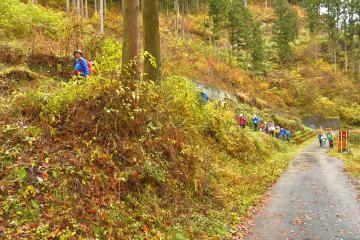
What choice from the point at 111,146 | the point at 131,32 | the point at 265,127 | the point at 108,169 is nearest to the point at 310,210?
the point at 111,146

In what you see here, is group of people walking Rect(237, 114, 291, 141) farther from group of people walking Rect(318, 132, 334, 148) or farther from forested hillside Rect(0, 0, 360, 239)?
forested hillside Rect(0, 0, 360, 239)

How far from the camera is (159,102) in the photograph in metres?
8.80

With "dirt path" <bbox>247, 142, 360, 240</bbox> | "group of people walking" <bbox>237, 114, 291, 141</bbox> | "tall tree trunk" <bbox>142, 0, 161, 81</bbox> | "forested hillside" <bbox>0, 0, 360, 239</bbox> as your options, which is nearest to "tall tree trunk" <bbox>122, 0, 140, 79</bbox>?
"forested hillside" <bbox>0, 0, 360, 239</bbox>

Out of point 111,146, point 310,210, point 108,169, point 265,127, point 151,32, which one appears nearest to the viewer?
point 108,169

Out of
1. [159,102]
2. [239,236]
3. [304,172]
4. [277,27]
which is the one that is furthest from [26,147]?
[277,27]

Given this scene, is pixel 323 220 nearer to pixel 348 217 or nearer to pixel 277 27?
pixel 348 217

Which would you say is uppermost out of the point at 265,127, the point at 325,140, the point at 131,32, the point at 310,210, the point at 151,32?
the point at 151,32

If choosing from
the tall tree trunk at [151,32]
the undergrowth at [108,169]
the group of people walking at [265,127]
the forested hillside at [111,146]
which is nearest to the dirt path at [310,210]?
the forested hillside at [111,146]

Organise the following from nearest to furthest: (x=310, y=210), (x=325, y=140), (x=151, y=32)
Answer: (x=151, y=32) → (x=310, y=210) → (x=325, y=140)

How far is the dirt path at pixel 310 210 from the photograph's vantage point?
26.8 ft

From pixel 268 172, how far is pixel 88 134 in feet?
33.9

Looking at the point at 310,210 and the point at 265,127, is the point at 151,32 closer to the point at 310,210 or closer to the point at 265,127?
the point at 310,210

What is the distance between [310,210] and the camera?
33.1 feet

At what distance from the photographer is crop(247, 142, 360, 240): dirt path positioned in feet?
26.8
